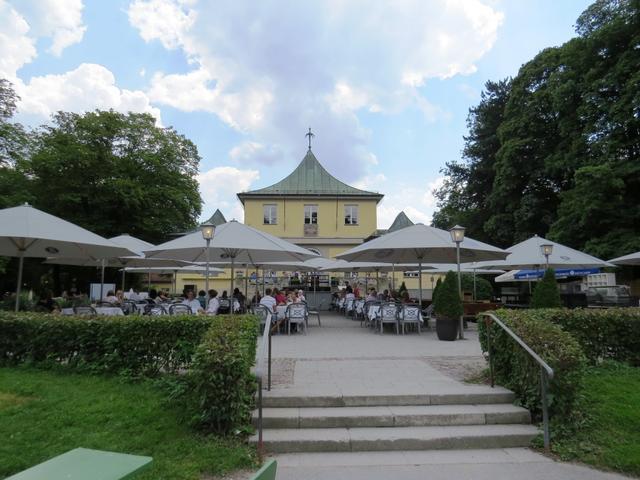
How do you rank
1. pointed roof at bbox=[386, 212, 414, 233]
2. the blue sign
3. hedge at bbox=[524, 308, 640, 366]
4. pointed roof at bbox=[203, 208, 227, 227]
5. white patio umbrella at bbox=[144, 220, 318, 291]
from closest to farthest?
hedge at bbox=[524, 308, 640, 366], white patio umbrella at bbox=[144, 220, 318, 291], the blue sign, pointed roof at bbox=[386, 212, 414, 233], pointed roof at bbox=[203, 208, 227, 227]

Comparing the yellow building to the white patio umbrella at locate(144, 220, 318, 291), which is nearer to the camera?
the white patio umbrella at locate(144, 220, 318, 291)

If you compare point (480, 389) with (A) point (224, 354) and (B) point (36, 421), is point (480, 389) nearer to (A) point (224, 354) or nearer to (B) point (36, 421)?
(A) point (224, 354)

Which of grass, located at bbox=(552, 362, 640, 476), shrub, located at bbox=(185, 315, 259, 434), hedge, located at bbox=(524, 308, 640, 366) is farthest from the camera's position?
hedge, located at bbox=(524, 308, 640, 366)

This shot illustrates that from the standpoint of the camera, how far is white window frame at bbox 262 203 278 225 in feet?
139

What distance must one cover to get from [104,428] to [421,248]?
8.93 metres

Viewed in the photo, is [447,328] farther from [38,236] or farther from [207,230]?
[38,236]

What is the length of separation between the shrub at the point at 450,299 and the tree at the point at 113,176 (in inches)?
849

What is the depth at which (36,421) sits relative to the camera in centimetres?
512

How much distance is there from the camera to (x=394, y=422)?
5363 mm

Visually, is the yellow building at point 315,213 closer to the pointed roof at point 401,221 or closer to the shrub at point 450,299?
the pointed roof at point 401,221

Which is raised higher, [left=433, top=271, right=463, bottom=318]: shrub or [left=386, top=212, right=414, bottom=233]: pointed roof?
[left=386, top=212, right=414, bottom=233]: pointed roof

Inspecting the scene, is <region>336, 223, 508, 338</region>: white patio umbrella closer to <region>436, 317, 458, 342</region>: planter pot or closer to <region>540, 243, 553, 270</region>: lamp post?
<region>436, 317, 458, 342</region>: planter pot

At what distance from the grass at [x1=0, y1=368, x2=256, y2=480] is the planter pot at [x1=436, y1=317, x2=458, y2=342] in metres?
7.35

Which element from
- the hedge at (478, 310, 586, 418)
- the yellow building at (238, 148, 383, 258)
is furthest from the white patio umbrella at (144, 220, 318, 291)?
the yellow building at (238, 148, 383, 258)
